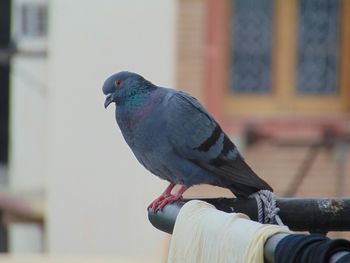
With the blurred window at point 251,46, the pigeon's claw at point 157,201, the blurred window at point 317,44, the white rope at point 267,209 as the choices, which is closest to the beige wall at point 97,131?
the blurred window at point 251,46

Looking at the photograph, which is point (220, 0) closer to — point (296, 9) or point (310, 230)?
point (296, 9)

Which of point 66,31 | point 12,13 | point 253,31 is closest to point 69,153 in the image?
point 66,31

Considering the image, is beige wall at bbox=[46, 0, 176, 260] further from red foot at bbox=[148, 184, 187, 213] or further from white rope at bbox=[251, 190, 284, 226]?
white rope at bbox=[251, 190, 284, 226]

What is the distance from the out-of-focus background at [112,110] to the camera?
21.3 ft

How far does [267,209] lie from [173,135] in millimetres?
400

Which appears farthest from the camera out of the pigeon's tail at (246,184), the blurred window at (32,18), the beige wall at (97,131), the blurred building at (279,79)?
the blurred building at (279,79)

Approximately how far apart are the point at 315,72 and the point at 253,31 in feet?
1.61

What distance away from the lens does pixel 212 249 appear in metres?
1.49

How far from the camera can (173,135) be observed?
210cm

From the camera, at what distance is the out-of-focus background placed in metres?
6.50

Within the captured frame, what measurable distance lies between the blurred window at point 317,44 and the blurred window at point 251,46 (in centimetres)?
21

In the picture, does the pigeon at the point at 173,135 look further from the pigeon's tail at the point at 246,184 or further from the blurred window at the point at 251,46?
the blurred window at the point at 251,46

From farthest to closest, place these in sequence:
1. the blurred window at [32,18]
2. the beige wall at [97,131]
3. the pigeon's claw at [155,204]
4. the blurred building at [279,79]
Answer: the blurred building at [279,79], the blurred window at [32,18], the beige wall at [97,131], the pigeon's claw at [155,204]

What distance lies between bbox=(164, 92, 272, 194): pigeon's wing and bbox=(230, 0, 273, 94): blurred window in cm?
558
